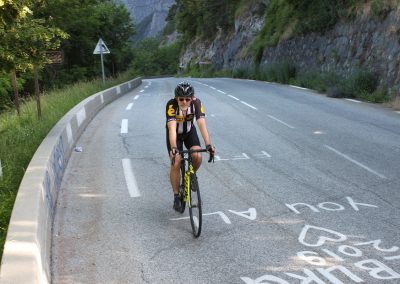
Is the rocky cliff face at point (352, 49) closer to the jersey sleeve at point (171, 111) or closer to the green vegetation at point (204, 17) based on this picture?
the jersey sleeve at point (171, 111)

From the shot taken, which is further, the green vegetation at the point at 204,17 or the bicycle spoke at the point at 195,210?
the green vegetation at the point at 204,17

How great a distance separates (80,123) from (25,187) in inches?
296

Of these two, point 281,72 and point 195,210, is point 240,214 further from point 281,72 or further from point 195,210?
point 281,72

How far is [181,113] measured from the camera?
5.95 meters

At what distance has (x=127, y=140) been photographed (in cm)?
1166

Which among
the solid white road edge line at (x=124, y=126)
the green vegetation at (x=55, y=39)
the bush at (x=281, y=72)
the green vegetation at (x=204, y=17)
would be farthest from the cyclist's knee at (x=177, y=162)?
the green vegetation at (x=204, y=17)

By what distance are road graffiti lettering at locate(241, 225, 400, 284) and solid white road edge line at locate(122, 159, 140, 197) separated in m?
2.85

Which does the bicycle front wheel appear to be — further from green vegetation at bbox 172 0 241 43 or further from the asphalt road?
green vegetation at bbox 172 0 241 43

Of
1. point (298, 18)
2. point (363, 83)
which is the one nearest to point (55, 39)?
point (363, 83)

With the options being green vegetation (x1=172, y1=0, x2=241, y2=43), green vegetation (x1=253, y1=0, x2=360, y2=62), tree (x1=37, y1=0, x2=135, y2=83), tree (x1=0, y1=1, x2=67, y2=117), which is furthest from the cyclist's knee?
green vegetation (x1=172, y1=0, x2=241, y2=43)

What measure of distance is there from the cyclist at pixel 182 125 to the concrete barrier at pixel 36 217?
1636mm

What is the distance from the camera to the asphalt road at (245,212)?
471 cm

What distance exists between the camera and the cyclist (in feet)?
18.7

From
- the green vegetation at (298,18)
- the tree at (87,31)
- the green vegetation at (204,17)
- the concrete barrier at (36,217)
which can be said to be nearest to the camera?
the concrete barrier at (36,217)
